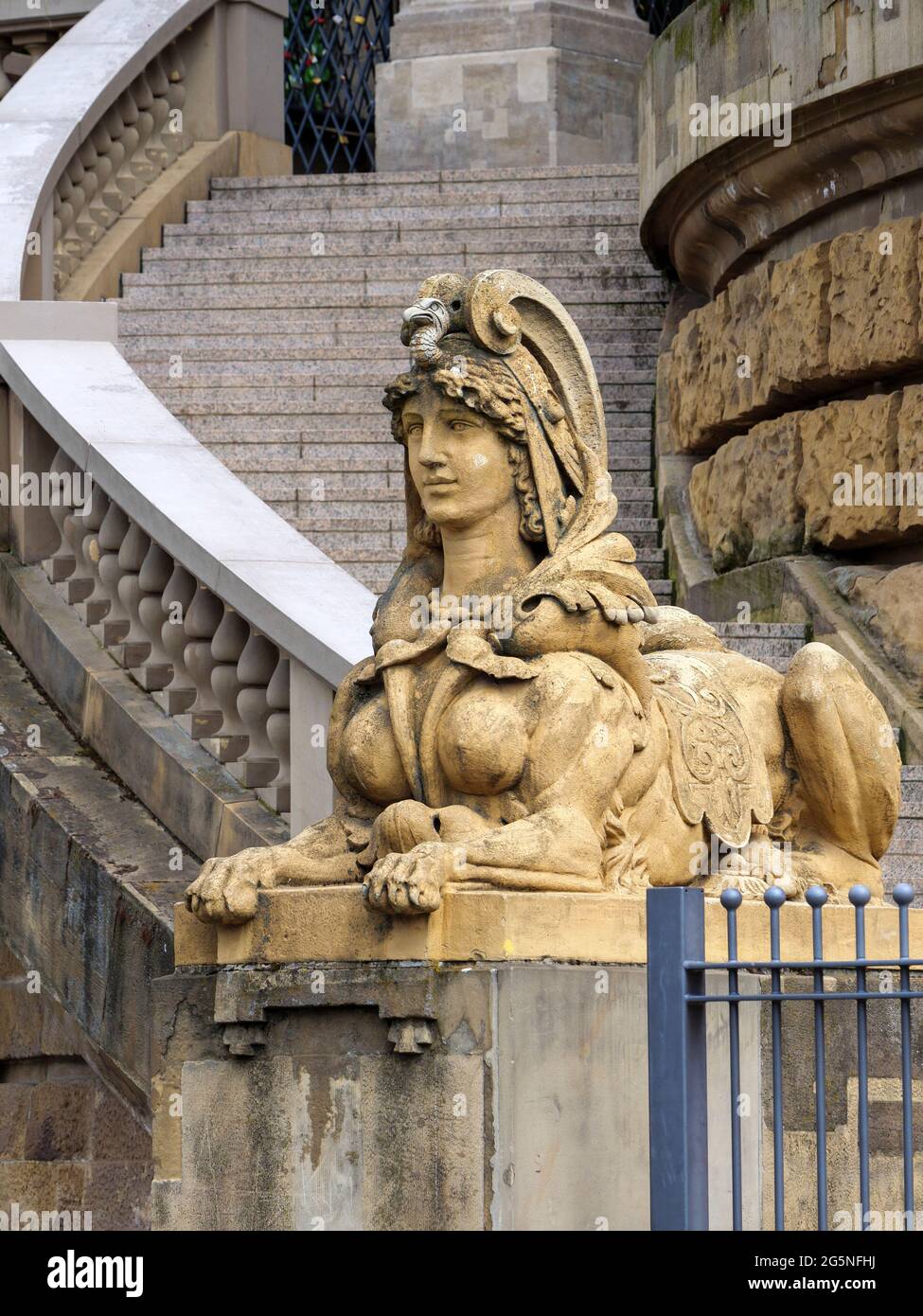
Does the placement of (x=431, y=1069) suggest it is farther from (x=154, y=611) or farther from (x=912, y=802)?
(x=912, y=802)

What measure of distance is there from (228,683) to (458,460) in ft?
8.58

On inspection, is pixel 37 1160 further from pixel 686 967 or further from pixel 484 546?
pixel 686 967

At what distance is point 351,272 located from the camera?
14312mm

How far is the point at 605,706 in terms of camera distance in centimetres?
589

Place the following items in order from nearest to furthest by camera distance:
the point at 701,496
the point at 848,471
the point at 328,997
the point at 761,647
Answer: the point at 328,997, the point at 761,647, the point at 848,471, the point at 701,496

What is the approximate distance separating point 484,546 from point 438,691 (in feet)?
1.37

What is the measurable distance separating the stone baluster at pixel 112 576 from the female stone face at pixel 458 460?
317 cm

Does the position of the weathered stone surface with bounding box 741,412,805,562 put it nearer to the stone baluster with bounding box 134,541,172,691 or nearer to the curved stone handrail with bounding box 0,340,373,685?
the curved stone handrail with bounding box 0,340,373,685

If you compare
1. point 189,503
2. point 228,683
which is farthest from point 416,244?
point 228,683

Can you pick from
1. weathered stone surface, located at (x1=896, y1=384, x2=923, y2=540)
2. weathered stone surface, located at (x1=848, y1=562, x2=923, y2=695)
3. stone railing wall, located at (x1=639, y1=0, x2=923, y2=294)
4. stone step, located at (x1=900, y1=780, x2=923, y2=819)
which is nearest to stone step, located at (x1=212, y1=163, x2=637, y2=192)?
stone railing wall, located at (x1=639, y1=0, x2=923, y2=294)

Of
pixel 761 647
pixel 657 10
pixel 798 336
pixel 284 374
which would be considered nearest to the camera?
pixel 761 647

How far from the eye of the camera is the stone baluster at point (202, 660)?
336 inches

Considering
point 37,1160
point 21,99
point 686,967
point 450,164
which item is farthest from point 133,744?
point 450,164

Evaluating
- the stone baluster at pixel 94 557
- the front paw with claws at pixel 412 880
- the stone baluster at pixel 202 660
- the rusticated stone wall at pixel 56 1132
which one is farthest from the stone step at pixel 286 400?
the front paw with claws at pixel 412 880
